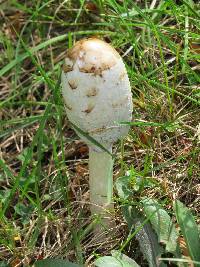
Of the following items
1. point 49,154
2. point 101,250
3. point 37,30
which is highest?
point 37,30

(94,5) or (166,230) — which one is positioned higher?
(94,5)

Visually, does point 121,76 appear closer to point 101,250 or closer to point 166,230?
point 166,230

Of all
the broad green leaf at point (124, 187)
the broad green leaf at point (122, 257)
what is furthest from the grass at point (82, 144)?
the broad green leaf at point (122, 257)

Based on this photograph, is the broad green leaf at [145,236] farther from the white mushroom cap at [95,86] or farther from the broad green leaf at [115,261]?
the white mushroom cap at [95,86]

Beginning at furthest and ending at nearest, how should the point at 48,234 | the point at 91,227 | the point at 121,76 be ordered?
the point at 48,234, the point at 91,227, the point at 121,76

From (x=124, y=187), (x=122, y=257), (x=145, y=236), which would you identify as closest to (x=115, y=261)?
(x=122, y=257)

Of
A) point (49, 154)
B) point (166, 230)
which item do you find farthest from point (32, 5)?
point (166, 230)

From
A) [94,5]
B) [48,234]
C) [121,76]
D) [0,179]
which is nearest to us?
[121,76]

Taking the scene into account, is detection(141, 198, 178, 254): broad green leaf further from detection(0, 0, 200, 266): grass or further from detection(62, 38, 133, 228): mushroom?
detection(62, 38, 133, 228): mushroom
